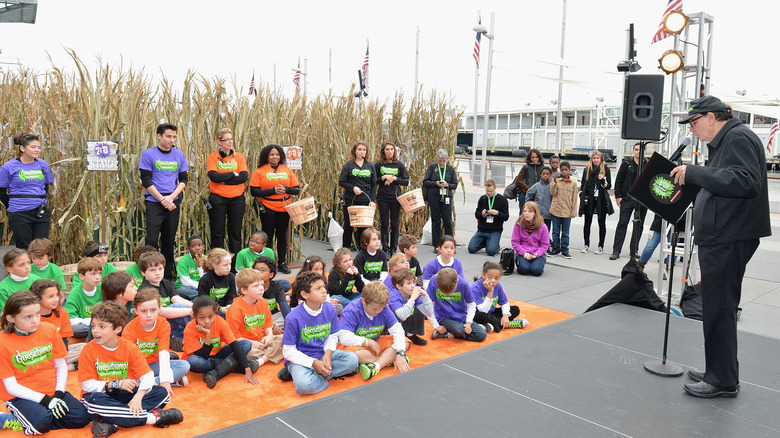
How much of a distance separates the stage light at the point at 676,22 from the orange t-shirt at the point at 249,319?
444 centimetres

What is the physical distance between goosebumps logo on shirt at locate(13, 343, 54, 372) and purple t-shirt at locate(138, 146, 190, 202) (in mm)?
3115

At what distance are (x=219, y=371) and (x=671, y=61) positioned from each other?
4.76m

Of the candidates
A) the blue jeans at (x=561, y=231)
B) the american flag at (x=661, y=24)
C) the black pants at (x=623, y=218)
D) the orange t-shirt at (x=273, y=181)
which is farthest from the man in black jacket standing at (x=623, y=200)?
the orange t-shirt at (x=273, y=181)

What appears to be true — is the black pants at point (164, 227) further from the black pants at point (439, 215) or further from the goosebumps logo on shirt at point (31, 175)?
the black pants at point (439, 215)

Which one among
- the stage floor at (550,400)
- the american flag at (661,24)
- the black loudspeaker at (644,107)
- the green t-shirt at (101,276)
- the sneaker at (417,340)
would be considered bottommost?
the sneaker at (417,340)

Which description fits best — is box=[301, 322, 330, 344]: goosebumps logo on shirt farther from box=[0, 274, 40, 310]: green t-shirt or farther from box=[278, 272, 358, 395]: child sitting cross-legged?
box=[0, 274, 40, 310]: green t-shirt

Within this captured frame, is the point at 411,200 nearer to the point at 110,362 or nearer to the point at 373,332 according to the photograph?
the point at 373,332

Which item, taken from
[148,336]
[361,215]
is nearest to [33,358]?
[148,336]

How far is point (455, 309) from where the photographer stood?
5062mm

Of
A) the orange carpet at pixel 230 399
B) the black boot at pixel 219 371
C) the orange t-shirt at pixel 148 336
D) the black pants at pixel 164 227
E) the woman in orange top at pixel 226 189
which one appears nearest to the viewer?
the orange carpet at pixel 230 399

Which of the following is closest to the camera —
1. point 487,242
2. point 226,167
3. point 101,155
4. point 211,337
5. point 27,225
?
point 211,337

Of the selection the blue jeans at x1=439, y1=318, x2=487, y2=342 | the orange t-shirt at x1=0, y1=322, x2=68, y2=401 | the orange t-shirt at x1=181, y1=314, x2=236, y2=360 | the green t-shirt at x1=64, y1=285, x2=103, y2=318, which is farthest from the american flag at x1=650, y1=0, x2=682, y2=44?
the orange t-shirt at x1=0, y1=322, x2=68, y2=401

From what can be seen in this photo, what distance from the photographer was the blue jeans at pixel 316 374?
12.4 feet

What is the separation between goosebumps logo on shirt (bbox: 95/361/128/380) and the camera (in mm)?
3340
